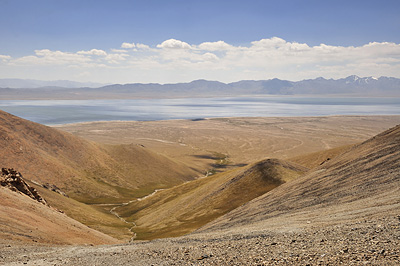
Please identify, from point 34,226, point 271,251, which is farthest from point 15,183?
point 271,251

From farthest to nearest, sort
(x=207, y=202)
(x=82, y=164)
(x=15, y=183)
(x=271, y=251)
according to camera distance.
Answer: (x=82, y=164) < (x=207, y=202) < (x=15, y=183) < (x=271, y=251)

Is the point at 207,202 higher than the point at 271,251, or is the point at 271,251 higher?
the point at 271,251

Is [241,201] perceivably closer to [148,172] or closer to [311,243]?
[311,243]

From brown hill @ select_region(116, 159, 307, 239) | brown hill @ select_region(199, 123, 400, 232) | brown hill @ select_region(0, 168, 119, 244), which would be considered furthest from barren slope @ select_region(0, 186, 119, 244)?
brown hill @ select_region(199, 123, 400, 232)

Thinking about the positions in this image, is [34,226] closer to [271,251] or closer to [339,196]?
[271,251]

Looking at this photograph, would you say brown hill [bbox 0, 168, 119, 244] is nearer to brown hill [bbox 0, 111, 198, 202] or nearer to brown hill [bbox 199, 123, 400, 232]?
brown hill [bbox 199, 123, 400, 232]
